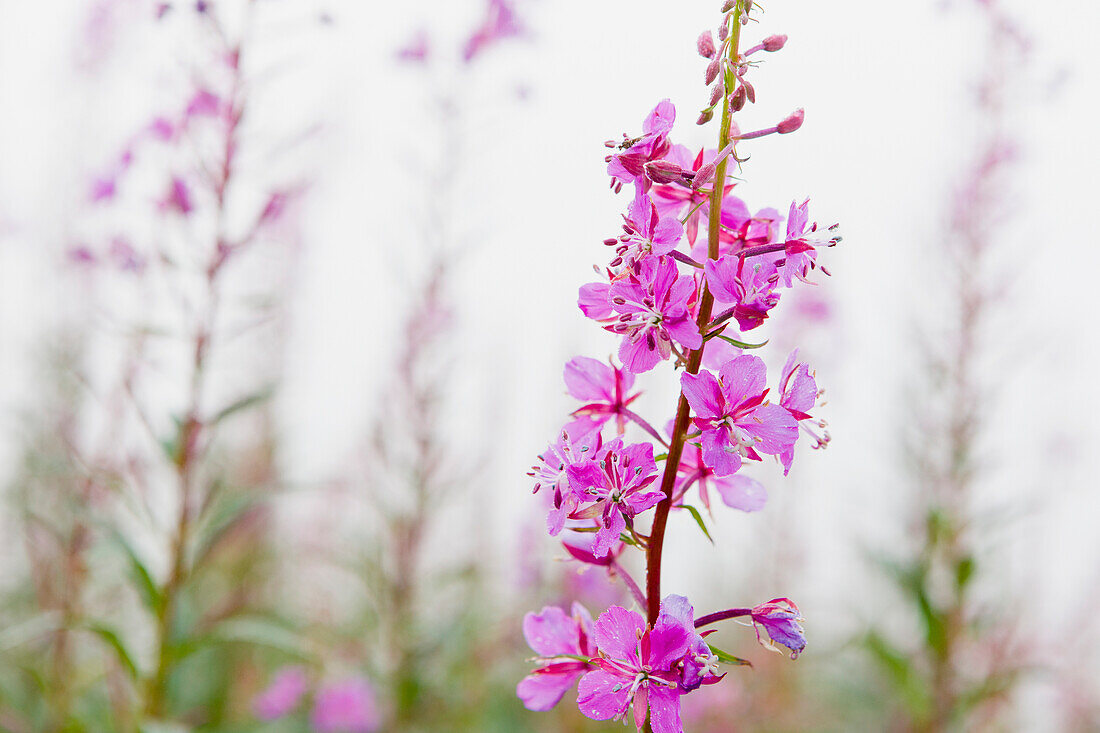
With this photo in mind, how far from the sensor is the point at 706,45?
1.11 metres

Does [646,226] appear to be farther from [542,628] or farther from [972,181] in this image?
[972,181]

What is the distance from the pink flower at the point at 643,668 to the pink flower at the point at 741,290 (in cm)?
36

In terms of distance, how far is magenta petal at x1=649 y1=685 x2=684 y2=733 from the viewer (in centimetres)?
100


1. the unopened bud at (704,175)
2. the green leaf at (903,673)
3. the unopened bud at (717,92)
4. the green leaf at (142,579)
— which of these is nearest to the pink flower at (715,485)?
the unopened bud at (704,175)

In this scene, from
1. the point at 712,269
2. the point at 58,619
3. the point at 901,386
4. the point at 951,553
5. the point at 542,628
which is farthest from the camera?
the point at 901,386

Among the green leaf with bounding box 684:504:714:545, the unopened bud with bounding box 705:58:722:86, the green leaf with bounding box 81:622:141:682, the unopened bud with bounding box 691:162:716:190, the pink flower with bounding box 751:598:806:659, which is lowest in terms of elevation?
the green leaf with bounding box 81:622:141:682

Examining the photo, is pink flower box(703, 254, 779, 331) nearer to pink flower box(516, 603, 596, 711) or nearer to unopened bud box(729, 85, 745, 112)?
unopened bud box(729, 85, 745, 112)

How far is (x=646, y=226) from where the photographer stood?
1.04m

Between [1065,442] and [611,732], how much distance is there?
4.86 metres

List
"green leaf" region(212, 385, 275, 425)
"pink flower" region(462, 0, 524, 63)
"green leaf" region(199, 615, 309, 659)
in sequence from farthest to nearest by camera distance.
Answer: "pink flower" region(462, 0, 524, 63) → "green leaf" region(212, 385, 275, 425) → "green leaf" region(199, 615, 309, 659)

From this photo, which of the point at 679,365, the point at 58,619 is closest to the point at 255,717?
the point at 58,619

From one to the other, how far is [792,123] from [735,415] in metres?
0.40

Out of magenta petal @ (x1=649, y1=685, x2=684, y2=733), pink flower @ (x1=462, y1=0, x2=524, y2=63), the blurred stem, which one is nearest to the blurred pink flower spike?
pink flower @ (x1=462, y1=0, x2=524, y2=63)

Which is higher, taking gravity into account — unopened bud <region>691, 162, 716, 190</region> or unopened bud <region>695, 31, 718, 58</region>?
unopened bud <region>695, 31, 718, 58</region>
